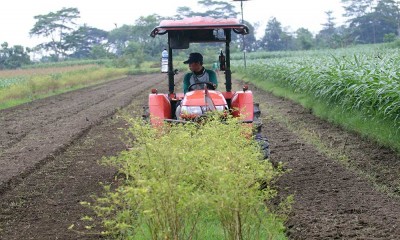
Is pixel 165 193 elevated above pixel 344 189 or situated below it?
above

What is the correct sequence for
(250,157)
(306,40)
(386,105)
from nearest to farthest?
(250,157), (386,105), (306,40)

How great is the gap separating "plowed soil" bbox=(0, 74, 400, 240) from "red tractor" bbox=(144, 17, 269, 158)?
108 centimetres

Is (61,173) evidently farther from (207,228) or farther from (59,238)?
(207,228)

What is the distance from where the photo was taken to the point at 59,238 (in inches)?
239

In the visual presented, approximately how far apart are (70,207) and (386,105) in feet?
19.1

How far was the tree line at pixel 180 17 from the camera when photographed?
6706 cm

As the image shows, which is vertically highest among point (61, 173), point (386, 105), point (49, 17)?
point (49, 17)

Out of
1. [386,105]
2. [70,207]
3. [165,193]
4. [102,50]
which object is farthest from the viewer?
[102,50]

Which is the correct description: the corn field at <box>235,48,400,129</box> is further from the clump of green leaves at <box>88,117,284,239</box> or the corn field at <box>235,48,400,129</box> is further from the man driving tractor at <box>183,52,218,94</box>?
the clump of green leaves at <box>88,117,284,239</box>

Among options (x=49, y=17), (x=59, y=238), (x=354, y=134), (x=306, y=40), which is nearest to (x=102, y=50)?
(x=49, y=17)

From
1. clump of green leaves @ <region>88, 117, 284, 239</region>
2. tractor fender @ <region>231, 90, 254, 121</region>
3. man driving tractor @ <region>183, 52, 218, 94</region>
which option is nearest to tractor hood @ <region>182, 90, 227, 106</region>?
tractor fender @ <region>231, 90, 254, 121</region>

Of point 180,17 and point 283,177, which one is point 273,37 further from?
point 283,177

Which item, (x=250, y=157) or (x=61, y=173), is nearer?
(x=250, y=157)

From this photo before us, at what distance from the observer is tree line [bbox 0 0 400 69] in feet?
220
